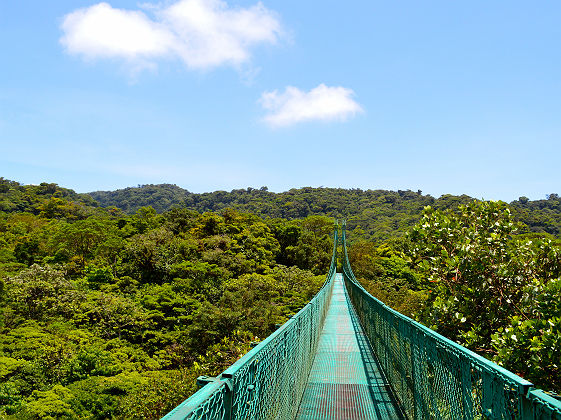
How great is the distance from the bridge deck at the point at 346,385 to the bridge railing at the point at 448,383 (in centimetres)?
17

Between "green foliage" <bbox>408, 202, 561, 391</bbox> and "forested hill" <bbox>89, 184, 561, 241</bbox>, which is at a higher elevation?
"forested hill" <bbox>89, 184, 561, 241</bbox>

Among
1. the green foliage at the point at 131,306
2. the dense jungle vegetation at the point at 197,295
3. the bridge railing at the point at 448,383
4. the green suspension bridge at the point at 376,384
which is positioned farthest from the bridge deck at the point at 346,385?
the green foliage at the point at 131,306

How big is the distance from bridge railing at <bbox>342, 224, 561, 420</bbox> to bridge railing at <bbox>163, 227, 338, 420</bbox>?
2.43 ft

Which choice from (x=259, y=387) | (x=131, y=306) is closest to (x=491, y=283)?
(x=259, y=387)

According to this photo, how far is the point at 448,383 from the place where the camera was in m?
1.70

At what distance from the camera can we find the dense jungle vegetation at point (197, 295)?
360 centimetres

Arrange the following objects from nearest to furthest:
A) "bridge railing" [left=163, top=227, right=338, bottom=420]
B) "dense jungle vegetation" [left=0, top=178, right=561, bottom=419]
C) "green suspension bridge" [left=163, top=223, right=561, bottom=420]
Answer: "bridge railing" [left=163, top=227, right=338, bottom=420]
"green suspension bridge" [left=163, top=223, right=561, bottom=420]
"dense jungle vegetation" [left=0, top=178, right=561, bottom=419]

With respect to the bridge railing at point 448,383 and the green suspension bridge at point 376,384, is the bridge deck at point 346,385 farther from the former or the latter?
the bridge railing at point 448,383

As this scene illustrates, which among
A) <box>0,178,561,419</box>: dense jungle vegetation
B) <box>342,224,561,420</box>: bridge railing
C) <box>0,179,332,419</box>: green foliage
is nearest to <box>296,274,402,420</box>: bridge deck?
<box>342,224,561,420</box>: bridge railing

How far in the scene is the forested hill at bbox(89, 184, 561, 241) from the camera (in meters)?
47.2

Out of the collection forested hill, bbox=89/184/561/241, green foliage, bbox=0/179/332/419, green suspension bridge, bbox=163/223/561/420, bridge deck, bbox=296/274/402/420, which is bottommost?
green foliage, bbox=0/179/332/419

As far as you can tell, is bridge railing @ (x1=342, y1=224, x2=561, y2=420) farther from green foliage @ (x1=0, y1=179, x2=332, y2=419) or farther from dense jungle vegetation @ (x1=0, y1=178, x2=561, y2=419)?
green foliage @ (x1=0, y1=179, x2=332, y2=419)

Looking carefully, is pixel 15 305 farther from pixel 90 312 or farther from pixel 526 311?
pixel 526 311

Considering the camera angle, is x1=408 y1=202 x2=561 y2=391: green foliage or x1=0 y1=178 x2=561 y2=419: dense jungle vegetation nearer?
x1=408 y1=202 x2=561 y2=391: green foliage
